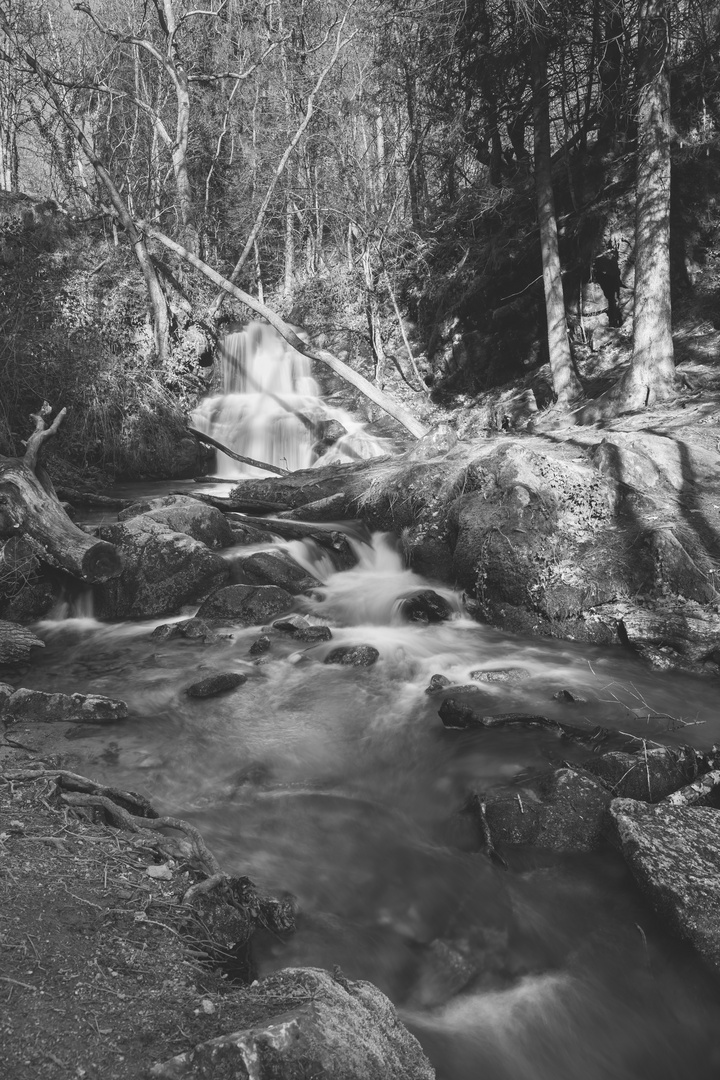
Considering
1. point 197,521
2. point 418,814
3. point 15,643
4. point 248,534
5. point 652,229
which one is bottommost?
point 418,814

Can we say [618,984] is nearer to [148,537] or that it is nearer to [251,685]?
[251,685]

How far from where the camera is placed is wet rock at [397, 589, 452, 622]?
730 centimetres

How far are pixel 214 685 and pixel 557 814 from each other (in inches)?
127

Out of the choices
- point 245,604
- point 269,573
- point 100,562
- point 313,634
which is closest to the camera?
point 313,634

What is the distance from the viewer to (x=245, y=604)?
24.4ft

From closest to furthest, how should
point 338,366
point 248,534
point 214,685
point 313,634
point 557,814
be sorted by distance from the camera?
point 557,814, point 214,685, point 313,634, point 248,534, point 338,366

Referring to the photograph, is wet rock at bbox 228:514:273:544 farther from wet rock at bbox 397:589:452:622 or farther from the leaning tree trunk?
wet rock at bbox 397:589:452:622

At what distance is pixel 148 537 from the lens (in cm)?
779

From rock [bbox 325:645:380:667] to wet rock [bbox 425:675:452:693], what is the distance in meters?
0.70

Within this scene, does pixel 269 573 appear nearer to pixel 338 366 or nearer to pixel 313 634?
pixel 313 634

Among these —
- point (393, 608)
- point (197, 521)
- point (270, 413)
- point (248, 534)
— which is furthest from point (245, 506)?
point (270, 413)

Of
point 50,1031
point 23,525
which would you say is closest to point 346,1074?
point 50,1031

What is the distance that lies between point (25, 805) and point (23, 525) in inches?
185

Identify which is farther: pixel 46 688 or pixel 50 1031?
pixel 46 688
